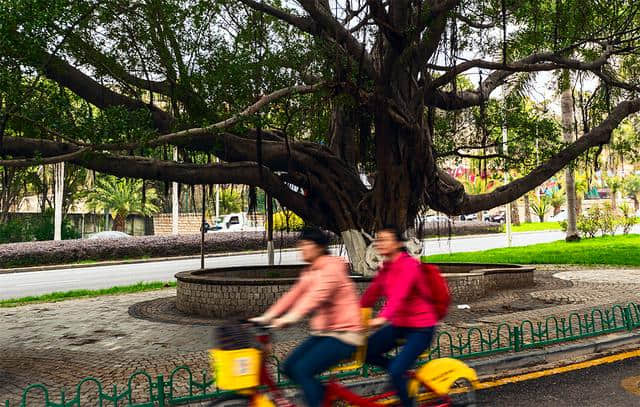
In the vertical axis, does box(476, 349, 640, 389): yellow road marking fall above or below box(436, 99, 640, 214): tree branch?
below

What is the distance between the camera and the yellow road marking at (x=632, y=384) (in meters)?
5.02

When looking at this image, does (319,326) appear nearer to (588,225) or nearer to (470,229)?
(588,225)

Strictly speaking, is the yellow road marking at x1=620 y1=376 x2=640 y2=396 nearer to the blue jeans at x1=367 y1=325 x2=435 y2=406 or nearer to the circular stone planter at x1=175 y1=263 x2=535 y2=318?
the blue jeans at x1=367 y1=325 x2=435 y2=406

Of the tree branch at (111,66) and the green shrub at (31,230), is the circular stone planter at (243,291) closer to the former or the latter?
the tree branch at (111,66)

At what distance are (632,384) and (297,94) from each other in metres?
6.81

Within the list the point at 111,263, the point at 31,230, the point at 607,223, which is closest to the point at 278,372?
the point at 111,263

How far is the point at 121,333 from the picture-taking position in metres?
8.64

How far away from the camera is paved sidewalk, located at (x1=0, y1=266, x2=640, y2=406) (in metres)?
6.15

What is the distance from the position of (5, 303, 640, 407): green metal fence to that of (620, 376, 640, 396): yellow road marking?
1.10 metres

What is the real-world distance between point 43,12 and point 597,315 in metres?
8.52

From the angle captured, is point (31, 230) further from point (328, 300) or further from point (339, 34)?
point (328, 300)

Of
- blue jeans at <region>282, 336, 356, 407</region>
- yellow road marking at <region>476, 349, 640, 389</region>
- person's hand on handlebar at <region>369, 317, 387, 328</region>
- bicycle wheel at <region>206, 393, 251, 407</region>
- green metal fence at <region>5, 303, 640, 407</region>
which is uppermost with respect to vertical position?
person's hand on handlebar at <region>369, 317, 387, 328</region>

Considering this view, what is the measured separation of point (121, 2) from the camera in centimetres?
883

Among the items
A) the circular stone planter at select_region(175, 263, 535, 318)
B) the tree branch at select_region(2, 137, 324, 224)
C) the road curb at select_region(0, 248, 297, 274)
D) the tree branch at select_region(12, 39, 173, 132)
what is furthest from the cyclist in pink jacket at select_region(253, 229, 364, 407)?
the road curb at select_region(0, 248, 297, 274)
